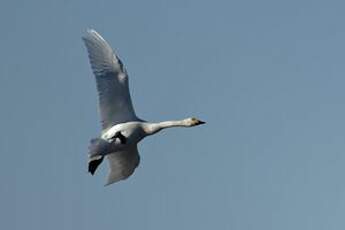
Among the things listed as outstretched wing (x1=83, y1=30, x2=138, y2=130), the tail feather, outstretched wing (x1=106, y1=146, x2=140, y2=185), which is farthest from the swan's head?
the tail feather

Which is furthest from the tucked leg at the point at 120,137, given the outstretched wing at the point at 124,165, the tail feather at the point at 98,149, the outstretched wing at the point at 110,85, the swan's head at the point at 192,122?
the outstretched wing at the point at 124,165

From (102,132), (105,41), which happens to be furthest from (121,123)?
(105,41)

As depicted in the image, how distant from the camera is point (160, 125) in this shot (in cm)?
4844

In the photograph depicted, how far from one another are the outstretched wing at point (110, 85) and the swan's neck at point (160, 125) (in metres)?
1.95

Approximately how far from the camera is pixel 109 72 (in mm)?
49969

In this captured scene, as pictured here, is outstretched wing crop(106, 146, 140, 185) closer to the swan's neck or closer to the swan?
the swan

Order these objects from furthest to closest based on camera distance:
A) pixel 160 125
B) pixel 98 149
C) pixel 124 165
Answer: pixel 124 165, pixel 160 125, pixel 98 149

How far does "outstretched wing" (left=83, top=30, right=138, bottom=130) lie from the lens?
49562mm

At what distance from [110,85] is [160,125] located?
3834 mm

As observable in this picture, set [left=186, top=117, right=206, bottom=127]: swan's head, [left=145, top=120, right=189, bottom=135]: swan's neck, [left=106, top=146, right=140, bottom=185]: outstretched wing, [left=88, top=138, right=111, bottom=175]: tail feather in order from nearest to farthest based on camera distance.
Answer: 1. [left=88, top=138, right=111, bottom=175]: tail feather
2. [left=145, top=120, right=189, bottom=135]: swan's neck
3. [left=186, top=117, right=206, bottom=127]: swan's head
4. [left=106, top=146, right=140, bottom=185]: outstretched wing

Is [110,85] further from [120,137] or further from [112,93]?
[120,137]

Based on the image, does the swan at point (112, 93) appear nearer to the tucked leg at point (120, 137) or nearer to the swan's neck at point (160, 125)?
the swan's neck at point (160, 125)

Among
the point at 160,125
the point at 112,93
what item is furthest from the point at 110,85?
the point at 160,125

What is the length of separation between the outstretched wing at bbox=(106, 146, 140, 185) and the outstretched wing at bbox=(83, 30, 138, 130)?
8.18ft
